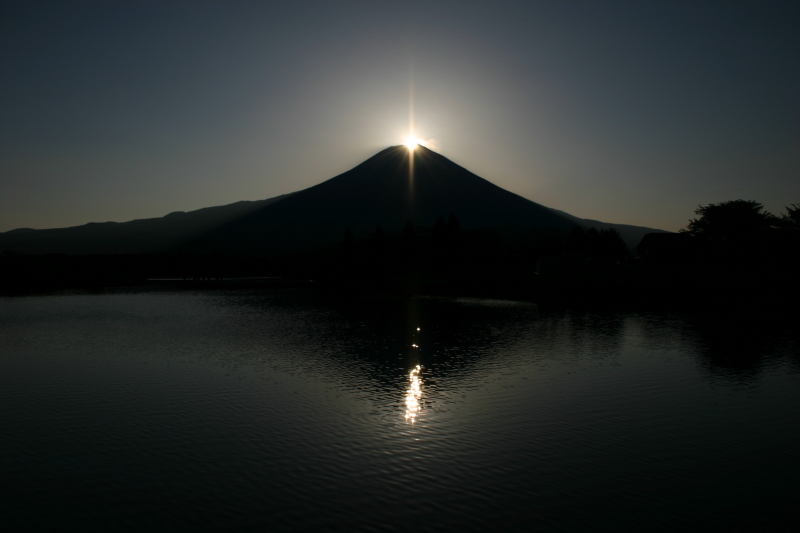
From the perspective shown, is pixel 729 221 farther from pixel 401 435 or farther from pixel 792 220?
pixel 401 435

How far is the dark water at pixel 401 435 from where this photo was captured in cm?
1141

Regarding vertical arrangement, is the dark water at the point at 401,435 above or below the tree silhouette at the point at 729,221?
below

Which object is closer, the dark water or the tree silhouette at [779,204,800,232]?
the dark water

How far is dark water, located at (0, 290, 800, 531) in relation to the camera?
11.4 metres

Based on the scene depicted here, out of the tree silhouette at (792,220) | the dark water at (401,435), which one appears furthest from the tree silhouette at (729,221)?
the dark water at (401,435)

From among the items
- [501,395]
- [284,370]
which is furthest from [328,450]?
[284,370]

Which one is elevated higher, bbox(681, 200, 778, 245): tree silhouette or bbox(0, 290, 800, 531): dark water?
bbox(681, 200, 778, 245): tree silhouette

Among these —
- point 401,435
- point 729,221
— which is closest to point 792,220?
point 729,221

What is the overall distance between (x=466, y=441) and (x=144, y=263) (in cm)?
20311

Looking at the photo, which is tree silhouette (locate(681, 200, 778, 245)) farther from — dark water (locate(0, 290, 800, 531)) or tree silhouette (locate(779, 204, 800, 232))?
dark water (locate(0, 290, 800, 531))

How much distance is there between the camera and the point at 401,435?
16.4 metres

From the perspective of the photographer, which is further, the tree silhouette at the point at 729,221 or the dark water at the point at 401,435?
the tree silhouette at the point at 729,221

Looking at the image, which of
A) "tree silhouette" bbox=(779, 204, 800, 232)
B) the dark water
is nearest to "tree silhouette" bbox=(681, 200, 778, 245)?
"tree silhouette" bbox=(779, 204, 800, 232)

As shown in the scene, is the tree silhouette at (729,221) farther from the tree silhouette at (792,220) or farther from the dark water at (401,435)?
the dark water at (401,435)
